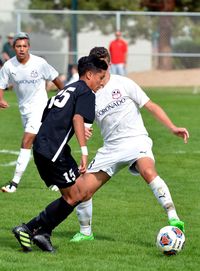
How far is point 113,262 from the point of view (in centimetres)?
831

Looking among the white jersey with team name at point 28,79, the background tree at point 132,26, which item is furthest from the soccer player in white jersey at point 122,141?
the background tree at point 132,26

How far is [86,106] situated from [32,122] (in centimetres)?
472

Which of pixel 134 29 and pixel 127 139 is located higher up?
pixel 127 139

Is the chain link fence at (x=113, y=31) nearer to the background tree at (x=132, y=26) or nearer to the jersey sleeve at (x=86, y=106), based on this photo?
the background tree at (x=132, y=26)

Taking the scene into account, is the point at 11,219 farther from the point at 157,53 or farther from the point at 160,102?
the point at 157,53

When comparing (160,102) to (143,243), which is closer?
(143,243)

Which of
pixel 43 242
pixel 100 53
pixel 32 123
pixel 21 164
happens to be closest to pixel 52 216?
pixel 43 242

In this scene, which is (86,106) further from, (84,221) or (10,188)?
(10,188)

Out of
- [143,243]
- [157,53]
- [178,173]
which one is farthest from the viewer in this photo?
[157,53]

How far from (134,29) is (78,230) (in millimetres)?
27462

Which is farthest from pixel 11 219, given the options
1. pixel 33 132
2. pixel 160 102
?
pixel 160 102

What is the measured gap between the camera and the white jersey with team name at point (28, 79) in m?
13.3

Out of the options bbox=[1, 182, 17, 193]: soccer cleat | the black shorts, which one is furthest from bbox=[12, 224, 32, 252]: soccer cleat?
bbox=[1, 182, 17, 193]: soccer cleat

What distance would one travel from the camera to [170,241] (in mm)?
8523
